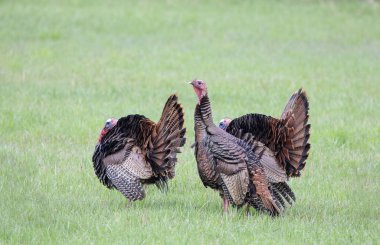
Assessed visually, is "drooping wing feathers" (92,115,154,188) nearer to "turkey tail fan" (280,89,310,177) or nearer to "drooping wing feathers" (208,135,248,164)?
"drooping wing feathers" (208,135,248,164)

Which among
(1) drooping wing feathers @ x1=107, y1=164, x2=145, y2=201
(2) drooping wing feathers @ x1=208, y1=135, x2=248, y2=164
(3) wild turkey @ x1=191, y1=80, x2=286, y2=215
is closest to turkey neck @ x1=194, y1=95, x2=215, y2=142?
(3) wild turkey @ x1=191, y1=80, x2=286, y2=215

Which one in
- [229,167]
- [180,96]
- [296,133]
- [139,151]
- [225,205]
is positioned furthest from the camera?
[180,96]

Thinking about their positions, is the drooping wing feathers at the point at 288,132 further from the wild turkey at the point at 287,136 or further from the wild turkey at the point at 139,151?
the wild turkey at the point at 139,151

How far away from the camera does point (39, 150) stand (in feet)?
31.0

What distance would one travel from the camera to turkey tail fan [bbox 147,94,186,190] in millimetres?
7250

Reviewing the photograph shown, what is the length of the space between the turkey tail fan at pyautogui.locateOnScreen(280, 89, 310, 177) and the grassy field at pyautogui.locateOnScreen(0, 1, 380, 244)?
48cm

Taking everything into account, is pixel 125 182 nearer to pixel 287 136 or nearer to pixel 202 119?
pixel 202 119

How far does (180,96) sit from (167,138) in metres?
6.03

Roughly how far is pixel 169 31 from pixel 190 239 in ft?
47.0

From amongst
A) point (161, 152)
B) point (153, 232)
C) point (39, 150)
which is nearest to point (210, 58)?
point (39, 150)

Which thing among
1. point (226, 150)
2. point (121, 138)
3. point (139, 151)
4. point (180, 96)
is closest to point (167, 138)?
point (139, 151)

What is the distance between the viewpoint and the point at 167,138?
728 centimetres

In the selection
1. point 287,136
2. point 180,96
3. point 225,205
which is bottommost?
point 225,205

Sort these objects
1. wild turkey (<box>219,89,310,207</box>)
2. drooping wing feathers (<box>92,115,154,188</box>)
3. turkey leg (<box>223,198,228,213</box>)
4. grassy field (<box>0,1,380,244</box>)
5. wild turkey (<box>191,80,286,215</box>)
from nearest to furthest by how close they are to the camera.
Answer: grassy field (<box>0,1,380,244</box>) < wild turkey (<box>191,80,286,215</box>) < turkey leg (<box>223,198,228,213</box>) < wild turkey (<box>219,89,310,207</box>) < drooping wing feathers (<box>92,115,154,188</box>)
